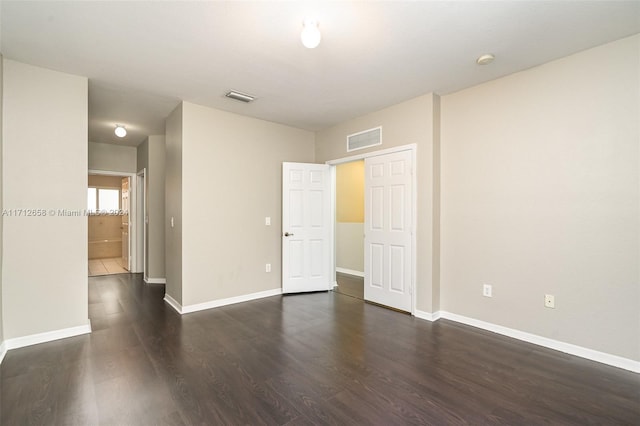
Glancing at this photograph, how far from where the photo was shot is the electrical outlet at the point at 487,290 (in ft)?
10.6

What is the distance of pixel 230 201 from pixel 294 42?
2.43m

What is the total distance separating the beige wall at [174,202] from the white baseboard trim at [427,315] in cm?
278

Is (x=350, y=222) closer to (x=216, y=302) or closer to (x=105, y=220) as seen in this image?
(x=216, y=302)

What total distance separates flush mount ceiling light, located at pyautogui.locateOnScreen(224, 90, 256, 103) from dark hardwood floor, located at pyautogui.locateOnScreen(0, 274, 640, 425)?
2.69m

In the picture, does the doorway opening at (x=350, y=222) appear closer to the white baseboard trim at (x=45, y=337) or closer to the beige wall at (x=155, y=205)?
the beige wall at (x=155, y=205)

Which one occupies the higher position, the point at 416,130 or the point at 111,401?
the point at 416,130

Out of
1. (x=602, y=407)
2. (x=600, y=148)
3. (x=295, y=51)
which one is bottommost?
(x=602, y=407)

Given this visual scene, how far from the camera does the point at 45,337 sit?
2.91 meters

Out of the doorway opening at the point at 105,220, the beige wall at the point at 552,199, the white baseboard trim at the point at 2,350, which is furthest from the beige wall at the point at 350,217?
the doorway opening at the point at 105,220

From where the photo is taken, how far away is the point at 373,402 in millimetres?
1990

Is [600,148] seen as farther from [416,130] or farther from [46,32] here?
[46,32]

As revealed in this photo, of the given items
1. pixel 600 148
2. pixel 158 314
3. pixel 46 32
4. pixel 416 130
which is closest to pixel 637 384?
pixel 600 148

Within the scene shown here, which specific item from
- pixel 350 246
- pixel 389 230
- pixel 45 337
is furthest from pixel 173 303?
pixel 350 246

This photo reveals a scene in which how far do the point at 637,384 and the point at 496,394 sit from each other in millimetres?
1125
